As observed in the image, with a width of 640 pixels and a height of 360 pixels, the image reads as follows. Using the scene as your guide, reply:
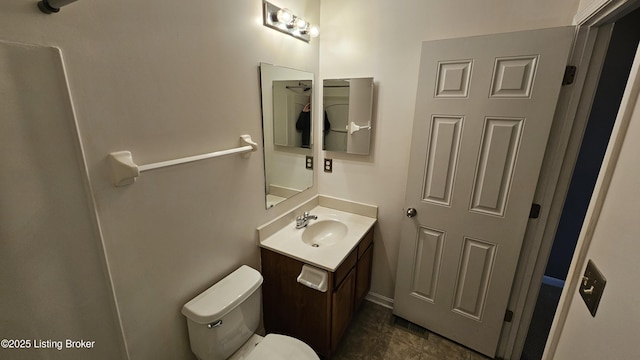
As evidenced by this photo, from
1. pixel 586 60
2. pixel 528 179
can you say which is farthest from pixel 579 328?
pixel 586 60

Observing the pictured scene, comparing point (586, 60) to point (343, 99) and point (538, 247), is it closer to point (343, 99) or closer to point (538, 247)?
point (538, 247)

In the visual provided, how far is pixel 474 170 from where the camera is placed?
1.50m

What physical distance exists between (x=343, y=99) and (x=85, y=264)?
5.50 feet

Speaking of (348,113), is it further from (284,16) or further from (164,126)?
(164,126)

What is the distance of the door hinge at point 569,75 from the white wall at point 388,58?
24 cm

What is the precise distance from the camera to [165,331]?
1.10m

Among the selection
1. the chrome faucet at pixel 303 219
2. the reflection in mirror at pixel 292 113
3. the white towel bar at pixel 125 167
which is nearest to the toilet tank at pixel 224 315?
the chrome faucet at pixel 303 219

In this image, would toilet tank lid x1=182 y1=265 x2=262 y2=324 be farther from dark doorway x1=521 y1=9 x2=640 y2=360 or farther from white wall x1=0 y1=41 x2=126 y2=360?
dark doorway x1=521 y1=9 x2=640 y2=360

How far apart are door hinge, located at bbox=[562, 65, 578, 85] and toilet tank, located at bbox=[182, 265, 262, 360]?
1895 mm

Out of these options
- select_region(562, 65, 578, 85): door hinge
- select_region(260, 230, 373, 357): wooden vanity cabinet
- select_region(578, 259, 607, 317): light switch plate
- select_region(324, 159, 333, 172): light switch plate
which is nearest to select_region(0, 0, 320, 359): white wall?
select_region(260, 230, 373, 357): wooden vanity cabinet

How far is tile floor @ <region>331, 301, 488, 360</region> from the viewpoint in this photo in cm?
169

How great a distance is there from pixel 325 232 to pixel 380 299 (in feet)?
2.60

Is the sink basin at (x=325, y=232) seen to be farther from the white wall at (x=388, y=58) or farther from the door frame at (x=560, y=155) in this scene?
the door frame at (x=560, y=155)

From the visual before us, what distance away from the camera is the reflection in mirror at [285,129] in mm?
1513
